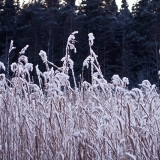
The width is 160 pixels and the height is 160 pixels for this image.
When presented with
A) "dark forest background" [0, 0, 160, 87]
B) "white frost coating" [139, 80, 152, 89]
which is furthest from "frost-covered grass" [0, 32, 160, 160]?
"dark forest background" [0, 0, 160, 87]

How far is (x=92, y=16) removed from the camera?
A: 26.9 meters

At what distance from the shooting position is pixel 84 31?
87.7 ft

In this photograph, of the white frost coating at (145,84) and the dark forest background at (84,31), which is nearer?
the white frost coating at (145,84)

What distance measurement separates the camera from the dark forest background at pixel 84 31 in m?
25.0

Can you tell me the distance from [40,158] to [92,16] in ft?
81.4

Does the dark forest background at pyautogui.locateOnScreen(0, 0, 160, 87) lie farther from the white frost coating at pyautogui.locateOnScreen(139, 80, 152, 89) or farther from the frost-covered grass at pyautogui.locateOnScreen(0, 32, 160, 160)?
the frost-covered grass at pyautogui.locateOnScreen(0, 32, 160, 160)

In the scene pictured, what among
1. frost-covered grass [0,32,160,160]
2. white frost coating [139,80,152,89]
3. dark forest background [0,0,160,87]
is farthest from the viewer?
dark forest background [0,0,160,87]

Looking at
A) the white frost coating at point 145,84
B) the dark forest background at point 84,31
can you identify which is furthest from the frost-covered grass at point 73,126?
the dark forest background at point 84,31

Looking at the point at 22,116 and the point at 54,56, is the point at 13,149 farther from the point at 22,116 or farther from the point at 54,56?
the point at 54,56

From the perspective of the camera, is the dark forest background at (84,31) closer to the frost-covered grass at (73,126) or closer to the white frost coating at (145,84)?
the white frost coating at (145,84)

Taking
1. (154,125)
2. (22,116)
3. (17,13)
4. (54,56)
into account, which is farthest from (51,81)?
(17,13)

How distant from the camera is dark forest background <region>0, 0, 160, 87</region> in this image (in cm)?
2497

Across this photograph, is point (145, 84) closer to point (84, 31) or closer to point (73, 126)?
point (73, 126)

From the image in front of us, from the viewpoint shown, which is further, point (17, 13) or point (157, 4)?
point (17, 13)
